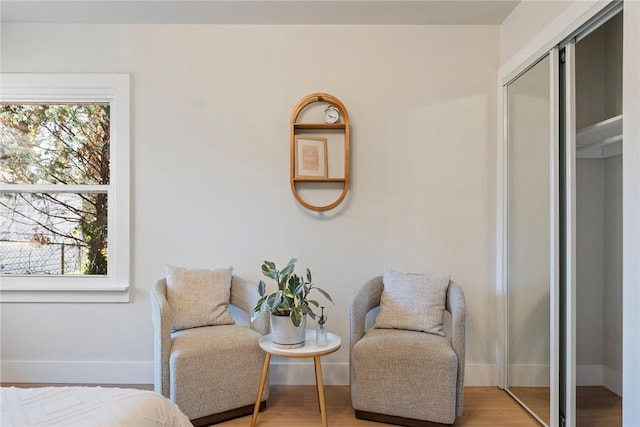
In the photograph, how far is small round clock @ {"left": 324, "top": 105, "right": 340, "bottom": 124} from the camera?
2832mm

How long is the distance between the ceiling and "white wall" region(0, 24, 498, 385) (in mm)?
79

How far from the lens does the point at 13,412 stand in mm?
1137

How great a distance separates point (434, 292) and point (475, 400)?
0.77 metres

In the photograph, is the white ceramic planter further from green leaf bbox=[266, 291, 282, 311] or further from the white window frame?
the white window frame

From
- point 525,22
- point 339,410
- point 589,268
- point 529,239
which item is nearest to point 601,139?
point 589,268

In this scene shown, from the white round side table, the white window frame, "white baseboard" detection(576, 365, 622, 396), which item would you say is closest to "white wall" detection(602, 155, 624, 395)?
"white baseboard" detection(576, 365, 622, 396)

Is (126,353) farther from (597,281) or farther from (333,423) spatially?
(597,281)

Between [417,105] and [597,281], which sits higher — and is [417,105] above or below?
above

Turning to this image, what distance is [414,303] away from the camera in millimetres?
2523

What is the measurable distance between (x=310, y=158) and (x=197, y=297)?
3.93ft

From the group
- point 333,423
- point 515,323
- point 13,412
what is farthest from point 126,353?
point 515,323

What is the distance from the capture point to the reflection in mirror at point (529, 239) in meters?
2.26

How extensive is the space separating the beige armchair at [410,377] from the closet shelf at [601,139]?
1.02m
